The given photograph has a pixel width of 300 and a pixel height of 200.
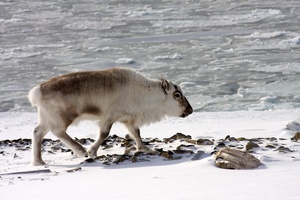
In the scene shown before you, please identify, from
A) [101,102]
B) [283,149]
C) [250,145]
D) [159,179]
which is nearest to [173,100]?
[101,102]

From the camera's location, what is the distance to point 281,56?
15562 millimetres

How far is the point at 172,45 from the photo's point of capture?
1772 centimetres

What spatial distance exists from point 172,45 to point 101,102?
34.6 ft

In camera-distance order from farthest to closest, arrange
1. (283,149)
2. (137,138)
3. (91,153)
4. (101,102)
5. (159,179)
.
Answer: (137,138)
(101,102)
(91,153)
(283,149)
(159,179)

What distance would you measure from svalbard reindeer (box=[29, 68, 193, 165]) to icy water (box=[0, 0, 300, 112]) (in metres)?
3.49

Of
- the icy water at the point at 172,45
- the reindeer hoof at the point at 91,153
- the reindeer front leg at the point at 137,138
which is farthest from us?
the icy water at the point at 172,45

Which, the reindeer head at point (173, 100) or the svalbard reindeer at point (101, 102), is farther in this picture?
the reindeer head at point (173, 100)

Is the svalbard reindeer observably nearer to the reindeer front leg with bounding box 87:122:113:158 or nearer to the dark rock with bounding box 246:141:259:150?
the reindeer front leg with bounding box 87:122:113:158

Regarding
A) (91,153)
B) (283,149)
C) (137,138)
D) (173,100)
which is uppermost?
(173,100)

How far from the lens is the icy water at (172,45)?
1252 cm

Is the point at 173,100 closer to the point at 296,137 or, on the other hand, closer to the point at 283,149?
the point at 296,137

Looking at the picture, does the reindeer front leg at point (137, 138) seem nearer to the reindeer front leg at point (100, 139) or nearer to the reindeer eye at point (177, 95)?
the reindeer front leg at point (100, 139)

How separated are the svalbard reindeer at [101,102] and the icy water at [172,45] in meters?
3.49

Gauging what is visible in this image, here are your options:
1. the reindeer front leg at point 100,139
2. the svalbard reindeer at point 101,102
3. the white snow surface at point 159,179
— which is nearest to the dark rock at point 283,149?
the white snow surface at point 159,179
